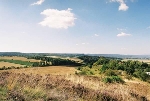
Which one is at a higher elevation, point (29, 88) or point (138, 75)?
point (29, 88)

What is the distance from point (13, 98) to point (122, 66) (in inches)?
2321

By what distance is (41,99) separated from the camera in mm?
8375

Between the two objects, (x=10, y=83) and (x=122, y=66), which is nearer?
(x=10, y=83)

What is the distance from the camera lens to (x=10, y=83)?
38.1 ft

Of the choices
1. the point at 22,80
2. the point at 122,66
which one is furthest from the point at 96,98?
the point at 122,66

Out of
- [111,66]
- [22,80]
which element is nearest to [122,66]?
[111,66]

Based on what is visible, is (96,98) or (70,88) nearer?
(96,98)

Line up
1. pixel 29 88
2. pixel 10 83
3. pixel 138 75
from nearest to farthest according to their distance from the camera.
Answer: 1. pixel 29 88
2. pixel 10 83
3. pixel 138 75

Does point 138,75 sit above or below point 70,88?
below

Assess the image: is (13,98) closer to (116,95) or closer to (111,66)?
(116,95)

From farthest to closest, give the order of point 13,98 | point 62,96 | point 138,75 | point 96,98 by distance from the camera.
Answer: point 138,75
point 96,98
point 62,96
point 13,98

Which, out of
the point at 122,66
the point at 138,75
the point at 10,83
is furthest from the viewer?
the point at 122,66

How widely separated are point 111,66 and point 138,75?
15.5 metres

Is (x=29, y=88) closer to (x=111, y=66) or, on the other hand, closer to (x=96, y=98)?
(x=96, y=98)
